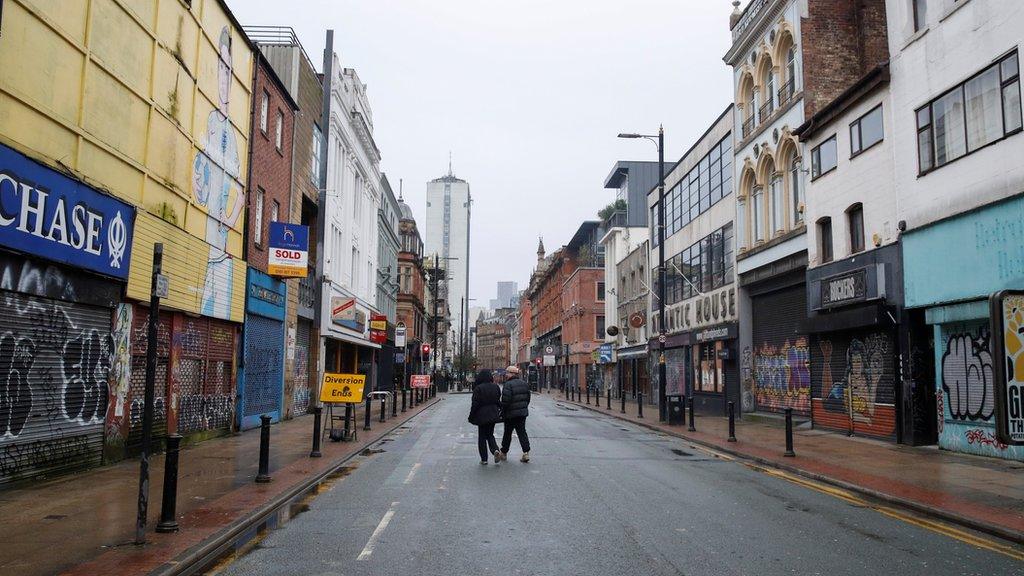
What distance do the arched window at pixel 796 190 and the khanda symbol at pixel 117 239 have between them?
61.0ft

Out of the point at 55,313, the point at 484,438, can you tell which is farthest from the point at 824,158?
the point at 55,313

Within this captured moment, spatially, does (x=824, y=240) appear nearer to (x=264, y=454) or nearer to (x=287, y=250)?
(x=287, y=250)

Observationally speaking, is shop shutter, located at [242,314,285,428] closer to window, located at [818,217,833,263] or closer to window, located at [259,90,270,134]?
window, located at [259,90,270,134]

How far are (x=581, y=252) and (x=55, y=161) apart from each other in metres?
62.1

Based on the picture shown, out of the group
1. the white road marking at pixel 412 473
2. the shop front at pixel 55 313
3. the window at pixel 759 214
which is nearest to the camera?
the shop front at pixel 55 313

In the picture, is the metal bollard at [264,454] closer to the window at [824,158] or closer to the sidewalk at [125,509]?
the sidewalk at [125,509]

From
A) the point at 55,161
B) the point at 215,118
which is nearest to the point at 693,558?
the point at 55,161

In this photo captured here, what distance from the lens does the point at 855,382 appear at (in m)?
19.5

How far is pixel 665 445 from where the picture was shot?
18.0 metres

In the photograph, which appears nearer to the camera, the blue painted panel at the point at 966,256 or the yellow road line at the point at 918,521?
the yellow road line at the point at 918,521

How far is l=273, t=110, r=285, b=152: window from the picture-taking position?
74.2ft

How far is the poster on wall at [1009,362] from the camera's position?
23.9ft

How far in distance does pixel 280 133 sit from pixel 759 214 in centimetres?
1647

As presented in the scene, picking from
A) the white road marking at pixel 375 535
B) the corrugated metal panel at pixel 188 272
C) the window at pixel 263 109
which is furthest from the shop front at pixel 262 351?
the white road marking at pixel 375 535
